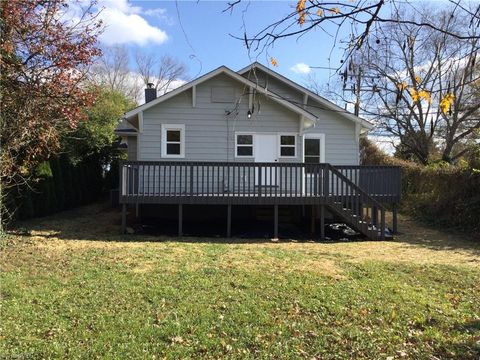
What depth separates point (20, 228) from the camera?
519 inches

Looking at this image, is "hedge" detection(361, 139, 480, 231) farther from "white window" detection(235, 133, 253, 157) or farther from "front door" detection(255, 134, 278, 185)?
"white window" detection(235, 133, 253, 157)

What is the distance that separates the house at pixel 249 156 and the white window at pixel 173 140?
34 mm

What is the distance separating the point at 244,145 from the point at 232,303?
10124mm

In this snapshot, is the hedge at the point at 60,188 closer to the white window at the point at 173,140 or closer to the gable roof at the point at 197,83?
the gable roof at the point at 197,83

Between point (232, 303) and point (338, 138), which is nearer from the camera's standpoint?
point (232, 303)

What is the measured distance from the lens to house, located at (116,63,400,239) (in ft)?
44.1

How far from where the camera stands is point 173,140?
15883 mm

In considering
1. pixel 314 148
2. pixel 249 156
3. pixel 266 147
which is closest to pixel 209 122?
pixel 249 156

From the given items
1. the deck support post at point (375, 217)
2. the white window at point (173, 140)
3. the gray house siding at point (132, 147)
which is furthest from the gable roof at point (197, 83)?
the gray house siding at point (132, 147)

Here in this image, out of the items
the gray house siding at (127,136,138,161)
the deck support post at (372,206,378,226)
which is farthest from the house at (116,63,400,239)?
the gray house siding at (127,136,138,161)

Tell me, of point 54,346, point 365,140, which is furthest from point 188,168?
point 365,140

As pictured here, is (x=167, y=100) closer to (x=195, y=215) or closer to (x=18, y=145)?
(x=195, y=215)

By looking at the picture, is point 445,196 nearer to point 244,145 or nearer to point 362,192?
point 362,192

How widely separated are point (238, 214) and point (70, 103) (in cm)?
825
